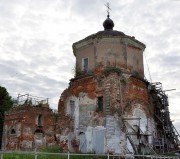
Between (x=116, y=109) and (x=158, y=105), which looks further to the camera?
(x=158, y=105)

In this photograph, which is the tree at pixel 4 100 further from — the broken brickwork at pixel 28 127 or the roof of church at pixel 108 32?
the roof of church at pixel 108 32

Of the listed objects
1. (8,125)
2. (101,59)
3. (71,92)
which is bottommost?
(8,125)

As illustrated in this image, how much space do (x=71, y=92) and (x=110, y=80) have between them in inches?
174

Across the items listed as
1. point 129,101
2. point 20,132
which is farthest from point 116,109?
point 20,132

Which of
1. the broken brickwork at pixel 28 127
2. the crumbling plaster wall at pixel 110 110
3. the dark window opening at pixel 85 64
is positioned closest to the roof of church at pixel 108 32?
the dark window opening at pixel 85 64

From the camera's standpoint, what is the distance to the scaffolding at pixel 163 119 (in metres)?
26.5

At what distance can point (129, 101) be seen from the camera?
2397 centimetres

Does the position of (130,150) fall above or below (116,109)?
below

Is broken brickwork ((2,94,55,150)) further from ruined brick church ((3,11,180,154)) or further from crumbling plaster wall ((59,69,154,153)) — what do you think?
crumbling plaster wall ((59,69,154,153))

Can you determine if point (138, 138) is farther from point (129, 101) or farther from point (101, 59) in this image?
point (101, 59)

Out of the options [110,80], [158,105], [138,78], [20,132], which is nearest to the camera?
[110,80]

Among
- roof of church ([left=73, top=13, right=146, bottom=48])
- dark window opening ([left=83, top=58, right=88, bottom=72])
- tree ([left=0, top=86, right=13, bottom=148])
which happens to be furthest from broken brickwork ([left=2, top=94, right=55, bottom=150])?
roof of church ([left=73, top=13, right=146, bottom=48])

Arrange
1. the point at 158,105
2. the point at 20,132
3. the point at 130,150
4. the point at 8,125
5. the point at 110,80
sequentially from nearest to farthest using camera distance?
the point at 130,150 < the point at 110,80 < the point at 158,105 < the point at 20,132 < the point at 8,125

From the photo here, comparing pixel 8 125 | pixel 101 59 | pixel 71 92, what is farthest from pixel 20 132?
pixel 101 59
